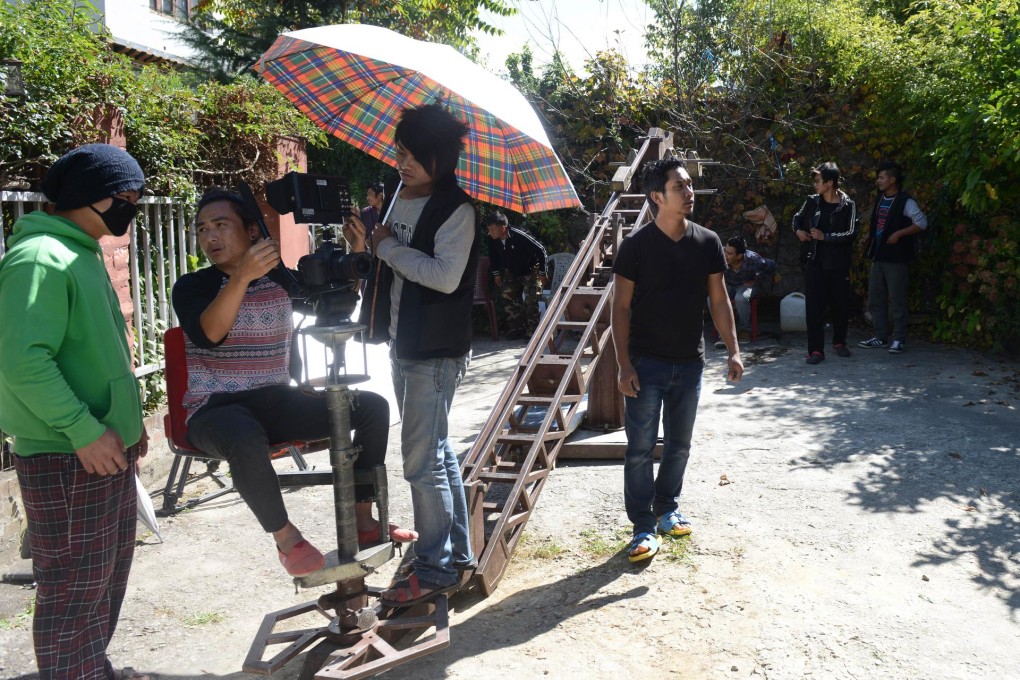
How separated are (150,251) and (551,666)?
433 centimetres

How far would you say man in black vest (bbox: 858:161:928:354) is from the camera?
854cm

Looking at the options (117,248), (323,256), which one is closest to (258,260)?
(323,256)

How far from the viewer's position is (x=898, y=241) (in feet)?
28.2

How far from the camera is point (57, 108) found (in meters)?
5.04

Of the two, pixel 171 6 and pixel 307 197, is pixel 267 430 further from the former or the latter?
pixel 171 6

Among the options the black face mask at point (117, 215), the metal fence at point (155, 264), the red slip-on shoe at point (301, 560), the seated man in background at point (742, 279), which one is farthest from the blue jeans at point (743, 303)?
the black face mask at point (117, 215)

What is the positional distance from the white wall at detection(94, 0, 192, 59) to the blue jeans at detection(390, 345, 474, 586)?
17.0 m

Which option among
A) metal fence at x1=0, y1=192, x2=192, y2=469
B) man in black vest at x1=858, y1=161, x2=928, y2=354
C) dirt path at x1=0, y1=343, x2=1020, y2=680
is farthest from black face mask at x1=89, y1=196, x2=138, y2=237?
man in black vest at x1=858, y1=161, x2=928, y2=354

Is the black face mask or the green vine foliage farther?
the green vine foliage

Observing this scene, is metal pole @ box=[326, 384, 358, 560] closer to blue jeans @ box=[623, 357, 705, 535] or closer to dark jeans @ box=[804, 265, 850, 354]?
blue jeans @ box=[623, 357, 705, 535]

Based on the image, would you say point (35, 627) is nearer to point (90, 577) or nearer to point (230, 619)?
point (90, 577)

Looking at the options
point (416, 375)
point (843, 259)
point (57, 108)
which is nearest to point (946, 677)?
point (416, 375)

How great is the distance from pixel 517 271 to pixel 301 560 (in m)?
7.93

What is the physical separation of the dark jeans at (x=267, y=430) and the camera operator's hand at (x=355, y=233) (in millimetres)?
552
